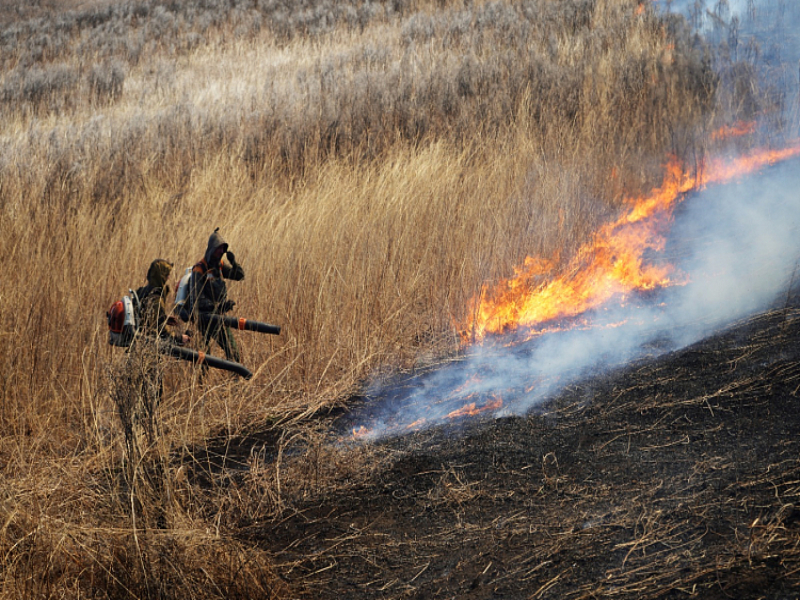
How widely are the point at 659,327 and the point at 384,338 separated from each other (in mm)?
2208

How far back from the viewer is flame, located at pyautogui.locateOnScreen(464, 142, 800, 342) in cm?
636

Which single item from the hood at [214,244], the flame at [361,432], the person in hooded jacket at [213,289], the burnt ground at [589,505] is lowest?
the flame at [361,432]

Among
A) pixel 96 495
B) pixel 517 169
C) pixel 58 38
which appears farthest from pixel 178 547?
pixel 58 38

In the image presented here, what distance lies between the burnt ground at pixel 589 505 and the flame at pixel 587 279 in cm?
150

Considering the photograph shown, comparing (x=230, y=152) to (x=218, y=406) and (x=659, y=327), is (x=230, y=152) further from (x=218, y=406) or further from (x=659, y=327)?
(x=659, y=327)

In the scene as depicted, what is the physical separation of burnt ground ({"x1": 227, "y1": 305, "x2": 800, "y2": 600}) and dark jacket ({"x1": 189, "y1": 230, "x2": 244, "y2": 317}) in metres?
1.39

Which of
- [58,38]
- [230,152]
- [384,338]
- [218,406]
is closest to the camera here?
[218,406]

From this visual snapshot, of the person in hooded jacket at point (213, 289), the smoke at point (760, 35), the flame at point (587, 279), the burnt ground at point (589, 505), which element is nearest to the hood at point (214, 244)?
the person in hooded jacket at point (213, 289)

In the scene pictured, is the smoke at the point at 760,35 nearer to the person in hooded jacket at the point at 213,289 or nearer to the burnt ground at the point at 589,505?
the burnt ground at the point at 589,505

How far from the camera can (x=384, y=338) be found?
5992mm

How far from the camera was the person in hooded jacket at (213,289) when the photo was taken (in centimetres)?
443

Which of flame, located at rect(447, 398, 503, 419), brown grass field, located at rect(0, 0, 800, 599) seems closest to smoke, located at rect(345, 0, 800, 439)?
flame, located at rect(447, 398, 503, 419)

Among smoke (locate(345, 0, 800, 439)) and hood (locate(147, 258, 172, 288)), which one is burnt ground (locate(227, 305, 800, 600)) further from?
hood (locate(147, 258, 172, 288))

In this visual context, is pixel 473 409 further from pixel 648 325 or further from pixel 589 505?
pixel 648 325
